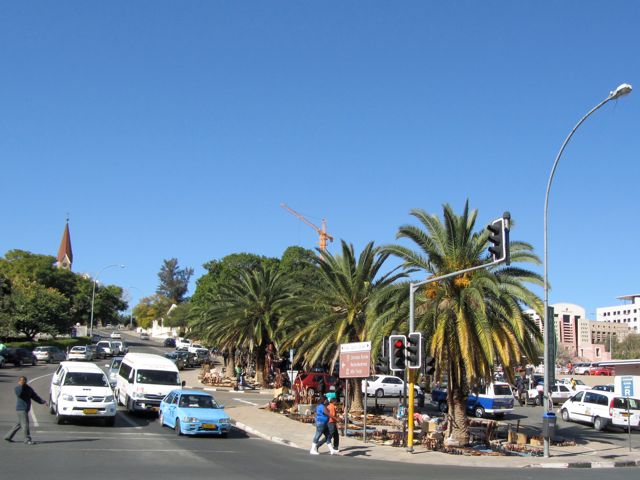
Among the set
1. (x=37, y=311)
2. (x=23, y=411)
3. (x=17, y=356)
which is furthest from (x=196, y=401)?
(x=37, y=311)

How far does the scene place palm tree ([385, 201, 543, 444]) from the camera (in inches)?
894

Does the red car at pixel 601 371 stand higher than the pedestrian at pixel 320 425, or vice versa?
the red car at pixel 601 371

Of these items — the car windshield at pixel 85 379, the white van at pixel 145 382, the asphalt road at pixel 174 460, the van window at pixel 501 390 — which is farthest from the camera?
the van window at pixel 501 390

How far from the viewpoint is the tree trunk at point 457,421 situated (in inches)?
948

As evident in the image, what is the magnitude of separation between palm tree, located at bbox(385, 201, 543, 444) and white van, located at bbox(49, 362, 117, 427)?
11.1m

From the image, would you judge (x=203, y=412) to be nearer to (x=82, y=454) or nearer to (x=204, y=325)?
(x=82, y=454)

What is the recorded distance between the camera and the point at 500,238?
56.1 ft

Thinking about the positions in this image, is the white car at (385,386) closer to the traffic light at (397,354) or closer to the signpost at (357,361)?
the signpost at (357,361)

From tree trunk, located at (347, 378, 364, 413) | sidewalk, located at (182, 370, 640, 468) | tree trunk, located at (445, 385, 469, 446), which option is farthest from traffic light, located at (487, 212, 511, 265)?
tree trunk, located at (347, 378, 364, 413)

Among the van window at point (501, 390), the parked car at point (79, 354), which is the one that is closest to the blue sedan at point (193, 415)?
the van window at point (501, 390)

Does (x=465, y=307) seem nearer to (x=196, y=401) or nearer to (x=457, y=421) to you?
(x=457, y=421)

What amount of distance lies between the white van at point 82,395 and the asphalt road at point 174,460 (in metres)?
0.51

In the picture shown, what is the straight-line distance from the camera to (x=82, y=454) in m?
16.3

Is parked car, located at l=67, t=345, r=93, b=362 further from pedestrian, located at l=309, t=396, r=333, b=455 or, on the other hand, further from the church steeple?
the church steeple
